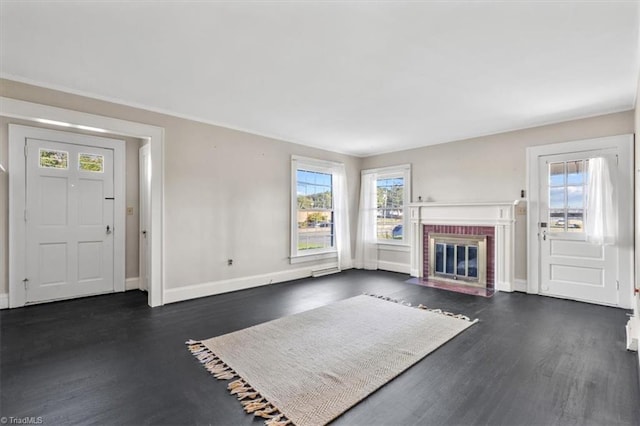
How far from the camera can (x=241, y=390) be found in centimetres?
208

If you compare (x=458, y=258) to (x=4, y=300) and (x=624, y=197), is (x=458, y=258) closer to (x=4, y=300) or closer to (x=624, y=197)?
(x=624, y=197)

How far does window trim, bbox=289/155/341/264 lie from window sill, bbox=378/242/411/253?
3.26 ft

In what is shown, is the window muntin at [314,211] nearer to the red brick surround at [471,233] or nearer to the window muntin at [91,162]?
the red brick surround at [471,233]

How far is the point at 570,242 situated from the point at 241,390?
4.61 m

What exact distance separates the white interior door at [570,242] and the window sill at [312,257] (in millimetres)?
3436

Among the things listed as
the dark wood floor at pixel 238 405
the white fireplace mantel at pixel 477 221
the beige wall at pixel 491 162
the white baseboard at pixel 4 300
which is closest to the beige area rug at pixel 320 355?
the dark wood floor at pixel 238 405

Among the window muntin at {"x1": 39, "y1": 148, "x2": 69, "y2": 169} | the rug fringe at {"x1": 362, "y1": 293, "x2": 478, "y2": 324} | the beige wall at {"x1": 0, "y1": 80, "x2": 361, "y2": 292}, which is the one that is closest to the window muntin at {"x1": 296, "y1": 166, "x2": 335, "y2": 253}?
the beige wall at {"x1": 0, "y1": 80, "x2": 361, "y2": 292}

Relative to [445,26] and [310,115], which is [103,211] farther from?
[445,26]

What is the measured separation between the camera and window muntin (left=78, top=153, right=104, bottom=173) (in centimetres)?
441

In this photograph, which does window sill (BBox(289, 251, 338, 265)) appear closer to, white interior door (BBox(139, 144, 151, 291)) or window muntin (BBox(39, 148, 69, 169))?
white interior door (BBox(139, 144, 151, 291))

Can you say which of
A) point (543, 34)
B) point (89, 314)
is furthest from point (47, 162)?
point (543, 34)

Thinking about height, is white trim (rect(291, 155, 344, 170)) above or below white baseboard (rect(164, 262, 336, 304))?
above

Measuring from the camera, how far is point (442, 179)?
18.5 feet

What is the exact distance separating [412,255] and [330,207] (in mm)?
1837
